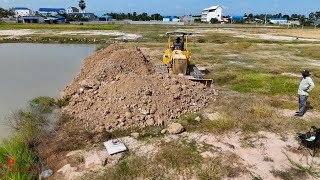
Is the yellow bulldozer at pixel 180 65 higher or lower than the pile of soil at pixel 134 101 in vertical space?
higher

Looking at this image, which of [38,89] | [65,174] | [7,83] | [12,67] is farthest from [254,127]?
[12,67]

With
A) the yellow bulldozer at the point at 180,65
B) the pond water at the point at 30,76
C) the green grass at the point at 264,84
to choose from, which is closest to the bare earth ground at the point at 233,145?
the green grass at the point at 264,84

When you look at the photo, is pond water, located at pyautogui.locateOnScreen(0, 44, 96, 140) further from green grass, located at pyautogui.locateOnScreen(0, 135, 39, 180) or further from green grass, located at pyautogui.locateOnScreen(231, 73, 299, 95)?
green grass, located at pyautogui.locateOnScreen(231, 73, 299, 95)

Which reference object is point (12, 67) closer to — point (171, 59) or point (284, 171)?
point (171, 59)

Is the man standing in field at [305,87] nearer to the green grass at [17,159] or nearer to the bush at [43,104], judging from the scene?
the green grass at [17,159]

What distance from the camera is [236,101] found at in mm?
11914

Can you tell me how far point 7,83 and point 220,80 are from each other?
10.8 meters

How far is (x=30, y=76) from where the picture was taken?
17172 millimetres

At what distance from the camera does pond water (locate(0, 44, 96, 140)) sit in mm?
12492

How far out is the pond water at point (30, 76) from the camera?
41.0 feet

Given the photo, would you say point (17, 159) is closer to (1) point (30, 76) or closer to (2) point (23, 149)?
(2) point (23, 149)

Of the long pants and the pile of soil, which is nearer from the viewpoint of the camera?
the pile of soil

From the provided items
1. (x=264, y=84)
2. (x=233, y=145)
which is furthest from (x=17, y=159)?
(x=264, y=84)

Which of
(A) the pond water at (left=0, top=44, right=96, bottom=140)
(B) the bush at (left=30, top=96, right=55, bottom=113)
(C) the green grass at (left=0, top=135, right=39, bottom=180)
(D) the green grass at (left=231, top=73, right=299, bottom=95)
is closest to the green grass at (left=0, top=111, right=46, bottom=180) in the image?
(C) the green grass at (left=0, top=135, right=39, bottom=180)
